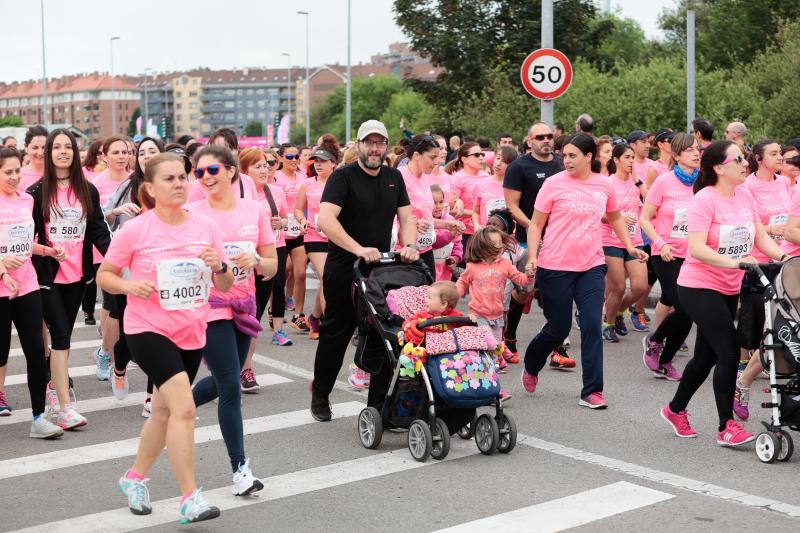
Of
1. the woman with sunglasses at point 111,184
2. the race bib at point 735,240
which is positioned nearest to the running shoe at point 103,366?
the woman with sunglasses at point 111,184

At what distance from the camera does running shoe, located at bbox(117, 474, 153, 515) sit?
5832 mm

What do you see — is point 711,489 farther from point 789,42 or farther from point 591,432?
point 789,42

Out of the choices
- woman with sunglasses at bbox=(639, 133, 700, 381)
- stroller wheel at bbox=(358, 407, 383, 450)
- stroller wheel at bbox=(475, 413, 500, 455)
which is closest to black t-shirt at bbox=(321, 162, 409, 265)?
stroller wheel at bbox=(358, 407, 383, 450)

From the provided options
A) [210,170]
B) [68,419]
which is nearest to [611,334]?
[68,419]

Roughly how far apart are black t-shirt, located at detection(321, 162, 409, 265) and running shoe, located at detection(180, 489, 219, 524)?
252cm

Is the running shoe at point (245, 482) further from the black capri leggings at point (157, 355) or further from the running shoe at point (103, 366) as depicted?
the running shoe at point (103, 366)

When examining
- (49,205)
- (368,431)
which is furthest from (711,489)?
(49,205)

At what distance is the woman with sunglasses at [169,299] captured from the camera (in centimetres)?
554

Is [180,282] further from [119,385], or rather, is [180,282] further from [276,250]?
[119,385]

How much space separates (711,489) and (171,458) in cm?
289

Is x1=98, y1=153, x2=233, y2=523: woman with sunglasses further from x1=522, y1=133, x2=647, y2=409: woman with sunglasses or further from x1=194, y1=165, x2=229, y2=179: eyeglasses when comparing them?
x1=522, y1=133, x2=647, y2=409: woman with sunglasses

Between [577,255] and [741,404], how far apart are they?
1552 mm

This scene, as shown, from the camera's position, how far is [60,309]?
8.02 m

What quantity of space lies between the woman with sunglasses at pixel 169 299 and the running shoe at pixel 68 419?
7.80 ft
